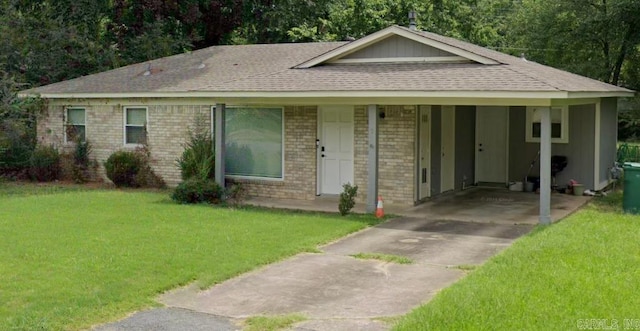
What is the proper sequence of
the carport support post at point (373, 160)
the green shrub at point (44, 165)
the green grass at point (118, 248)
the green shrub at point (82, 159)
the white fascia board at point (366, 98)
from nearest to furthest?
the green grass at point (118, 248)
the white fascia board at point (366, 98)
the carport support post at point (373, 160)
the green shrub at point (82, 159)
the green shrub at point (44, 165)

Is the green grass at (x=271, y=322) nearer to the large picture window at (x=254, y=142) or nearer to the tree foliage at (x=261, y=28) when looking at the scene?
the large picture window at (x=254, y=142)

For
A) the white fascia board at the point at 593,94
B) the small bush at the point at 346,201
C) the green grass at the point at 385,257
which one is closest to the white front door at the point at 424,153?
the small bush at the point at 346,201

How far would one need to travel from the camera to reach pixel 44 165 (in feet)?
66.5

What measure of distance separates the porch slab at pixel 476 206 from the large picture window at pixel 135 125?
13.9 ft

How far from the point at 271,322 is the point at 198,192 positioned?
8834 mm

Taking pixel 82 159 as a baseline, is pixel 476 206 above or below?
below

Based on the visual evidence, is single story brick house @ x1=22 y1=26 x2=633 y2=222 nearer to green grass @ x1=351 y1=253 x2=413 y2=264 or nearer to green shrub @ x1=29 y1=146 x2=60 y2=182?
green shrub @ x1=29 y1=146 x2=60 y2=182

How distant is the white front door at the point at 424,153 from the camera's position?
52.9 feet

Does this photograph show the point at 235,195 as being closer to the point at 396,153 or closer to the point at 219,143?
the point at 219,143

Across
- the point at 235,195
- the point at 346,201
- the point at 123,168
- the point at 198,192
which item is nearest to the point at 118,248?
the point at 346,201

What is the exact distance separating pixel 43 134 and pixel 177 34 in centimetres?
1121

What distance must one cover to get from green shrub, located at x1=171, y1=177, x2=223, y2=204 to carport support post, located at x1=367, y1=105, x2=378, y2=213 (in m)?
3.48

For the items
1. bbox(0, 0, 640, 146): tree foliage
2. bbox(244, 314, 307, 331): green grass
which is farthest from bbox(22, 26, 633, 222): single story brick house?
bbox(244, 314, 307, 331): green grass

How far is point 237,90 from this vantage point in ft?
51.5
